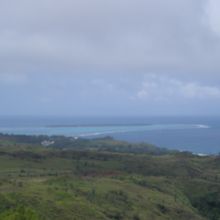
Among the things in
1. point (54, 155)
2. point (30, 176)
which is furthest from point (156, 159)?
point (30, 176)

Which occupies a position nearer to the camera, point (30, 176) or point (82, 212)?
point (82, 212)

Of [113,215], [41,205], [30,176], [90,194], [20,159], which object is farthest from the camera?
[20,159]

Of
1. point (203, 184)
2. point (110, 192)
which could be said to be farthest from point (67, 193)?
point (203, 184)

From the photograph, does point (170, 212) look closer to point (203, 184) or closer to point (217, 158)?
point (203, 184)

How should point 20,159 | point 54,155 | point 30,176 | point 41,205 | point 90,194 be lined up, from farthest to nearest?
1. point 54,155
2. point 20,159
3. point 30,176
4. point 90,194
5. point 41,205

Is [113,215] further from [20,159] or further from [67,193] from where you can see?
[20,159]

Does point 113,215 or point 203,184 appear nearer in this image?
point 113,215
